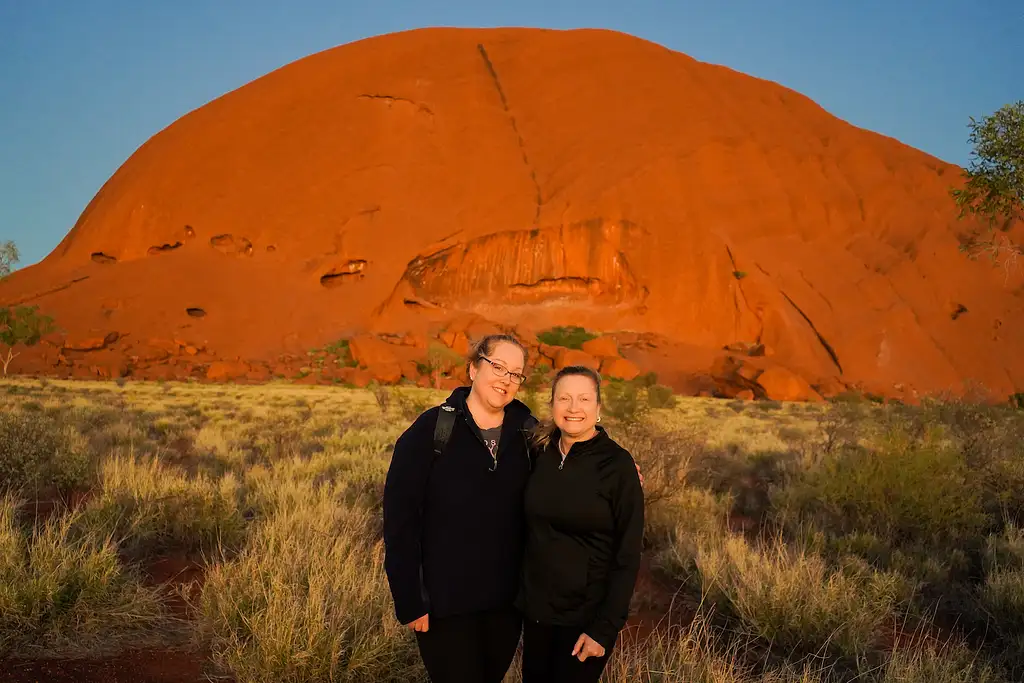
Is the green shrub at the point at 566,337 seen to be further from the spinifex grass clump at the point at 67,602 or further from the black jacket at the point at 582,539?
the black jacket at the point at 582,539

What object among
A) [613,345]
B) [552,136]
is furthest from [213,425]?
[552,136]

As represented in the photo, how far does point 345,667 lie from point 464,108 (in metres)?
42.8

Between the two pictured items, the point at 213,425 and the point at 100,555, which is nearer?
the point at 100,555

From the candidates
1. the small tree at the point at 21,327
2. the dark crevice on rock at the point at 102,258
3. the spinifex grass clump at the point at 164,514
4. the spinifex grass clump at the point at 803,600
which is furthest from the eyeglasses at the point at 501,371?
the dark crevice on rock at the point at 102,258

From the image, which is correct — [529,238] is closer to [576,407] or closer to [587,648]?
[576,407]

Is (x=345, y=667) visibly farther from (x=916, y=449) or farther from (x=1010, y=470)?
(x=1010, y=470)

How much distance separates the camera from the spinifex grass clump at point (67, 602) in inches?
140

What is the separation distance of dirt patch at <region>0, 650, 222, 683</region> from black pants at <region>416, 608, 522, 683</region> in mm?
1660

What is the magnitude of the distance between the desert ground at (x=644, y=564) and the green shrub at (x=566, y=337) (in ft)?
83.1

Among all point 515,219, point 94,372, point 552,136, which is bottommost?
point 94,372

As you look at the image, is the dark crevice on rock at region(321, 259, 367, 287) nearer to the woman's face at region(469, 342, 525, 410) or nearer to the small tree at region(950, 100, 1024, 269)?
the small tree at region(950, 100, 1024, 269)

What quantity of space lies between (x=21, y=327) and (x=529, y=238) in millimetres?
24786

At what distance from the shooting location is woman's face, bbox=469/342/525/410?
2.48 metres

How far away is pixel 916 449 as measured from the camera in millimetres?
7102
